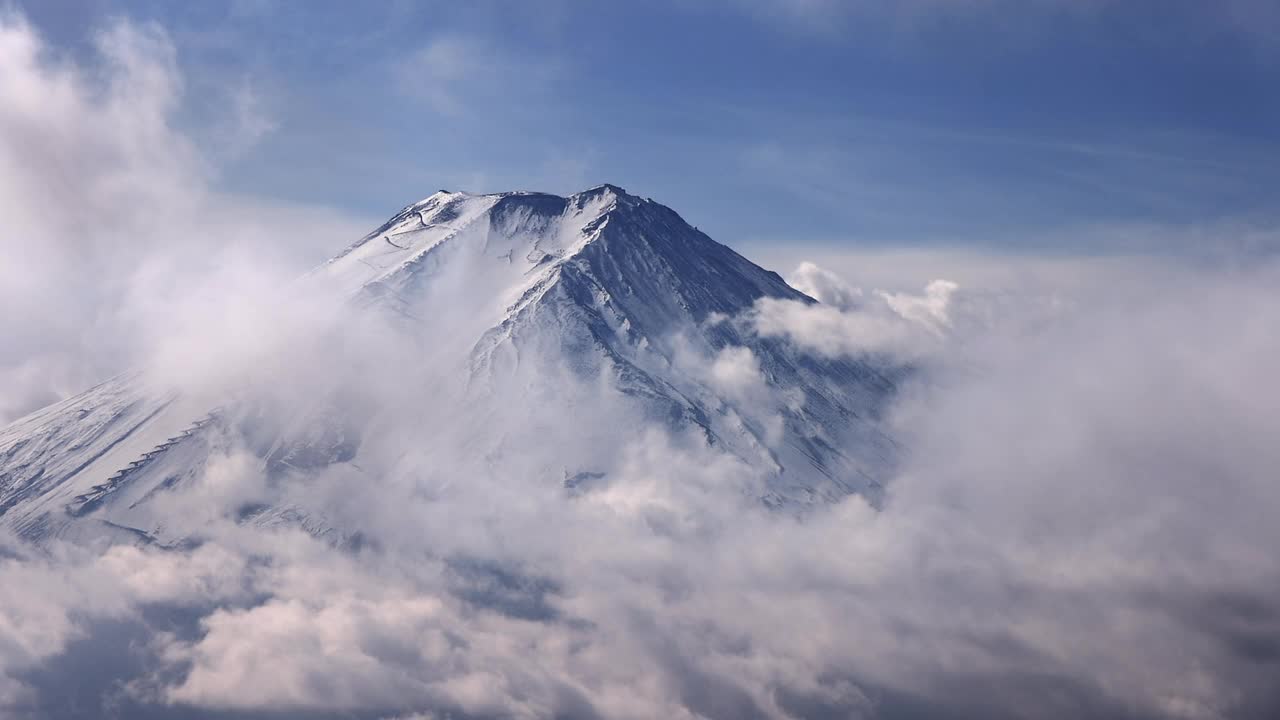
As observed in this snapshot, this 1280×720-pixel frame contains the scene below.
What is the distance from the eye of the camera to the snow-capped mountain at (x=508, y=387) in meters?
156

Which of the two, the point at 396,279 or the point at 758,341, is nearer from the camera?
the point at 396,279

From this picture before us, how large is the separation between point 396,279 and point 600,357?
4304 centimetres

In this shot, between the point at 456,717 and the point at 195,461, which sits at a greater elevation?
the point at 195,461

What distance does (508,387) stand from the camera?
6304 inches

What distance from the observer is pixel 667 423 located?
529 feet

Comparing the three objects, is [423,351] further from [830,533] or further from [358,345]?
[830,533]

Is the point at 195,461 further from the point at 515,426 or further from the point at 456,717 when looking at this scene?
the point at 456,717

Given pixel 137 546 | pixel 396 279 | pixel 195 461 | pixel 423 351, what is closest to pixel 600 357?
pixel 423 351

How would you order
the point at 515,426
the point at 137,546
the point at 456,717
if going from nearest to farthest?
the point at 137,546, the point at 515,426, the point at 456,717

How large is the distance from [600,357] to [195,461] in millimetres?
65469

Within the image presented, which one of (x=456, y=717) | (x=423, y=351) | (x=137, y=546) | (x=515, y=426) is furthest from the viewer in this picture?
(x=456, y=717)

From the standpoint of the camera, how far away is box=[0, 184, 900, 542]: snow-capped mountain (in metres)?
156

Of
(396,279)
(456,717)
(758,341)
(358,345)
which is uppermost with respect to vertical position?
(758,341)

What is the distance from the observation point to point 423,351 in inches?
6737
